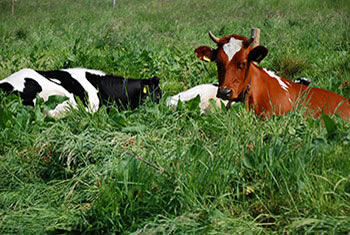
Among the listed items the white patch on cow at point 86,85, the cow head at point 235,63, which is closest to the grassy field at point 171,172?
the cow head at point 235,63

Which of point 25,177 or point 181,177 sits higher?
point 181,177

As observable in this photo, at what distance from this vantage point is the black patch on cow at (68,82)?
14.9 ft

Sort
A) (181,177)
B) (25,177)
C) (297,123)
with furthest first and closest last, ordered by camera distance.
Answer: (297,123) < (25,177) < (181,177)

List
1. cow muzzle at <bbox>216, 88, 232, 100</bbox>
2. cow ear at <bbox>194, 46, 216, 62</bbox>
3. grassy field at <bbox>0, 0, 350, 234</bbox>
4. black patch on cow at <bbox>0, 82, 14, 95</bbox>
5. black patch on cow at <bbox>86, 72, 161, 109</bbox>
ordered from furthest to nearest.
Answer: black patch on cow at <bbox>86, 72, 161, 109</bbox> < cow ear at <bbox>194, 46, 216, 62</bbox> < black patch on cow at <bbox>0, 82, 14, 95</bbox> < cow muzzle at <bbox>216, 88, 232, 100</bbox> < grassy field at <bbox>0, 0, 350, 234</bbox>

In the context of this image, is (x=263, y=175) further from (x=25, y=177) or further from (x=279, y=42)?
(x=279, y=42)

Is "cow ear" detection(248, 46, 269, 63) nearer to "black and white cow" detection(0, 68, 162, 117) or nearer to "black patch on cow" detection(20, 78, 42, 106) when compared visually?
"black and white cow" detection(0, 68, 162, 117)

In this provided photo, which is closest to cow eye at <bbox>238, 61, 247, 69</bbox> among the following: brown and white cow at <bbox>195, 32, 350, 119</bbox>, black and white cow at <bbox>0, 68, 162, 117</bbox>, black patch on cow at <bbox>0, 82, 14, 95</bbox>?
brown and white cow at <bbox>195, 32, 350, 119</bbox>

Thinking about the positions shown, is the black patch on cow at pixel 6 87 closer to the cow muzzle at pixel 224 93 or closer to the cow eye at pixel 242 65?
the cow muzzle at pixel 224 93

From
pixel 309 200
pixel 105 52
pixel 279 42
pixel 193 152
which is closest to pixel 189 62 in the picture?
pixel 105 52

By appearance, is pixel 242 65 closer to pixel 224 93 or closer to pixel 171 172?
pixel 224 93

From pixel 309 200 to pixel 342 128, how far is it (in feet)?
2.90

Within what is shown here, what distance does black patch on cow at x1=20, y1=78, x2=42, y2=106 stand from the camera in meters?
4.07

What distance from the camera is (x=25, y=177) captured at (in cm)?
265

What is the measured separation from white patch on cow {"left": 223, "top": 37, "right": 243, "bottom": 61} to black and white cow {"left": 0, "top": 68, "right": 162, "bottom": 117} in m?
0.81
